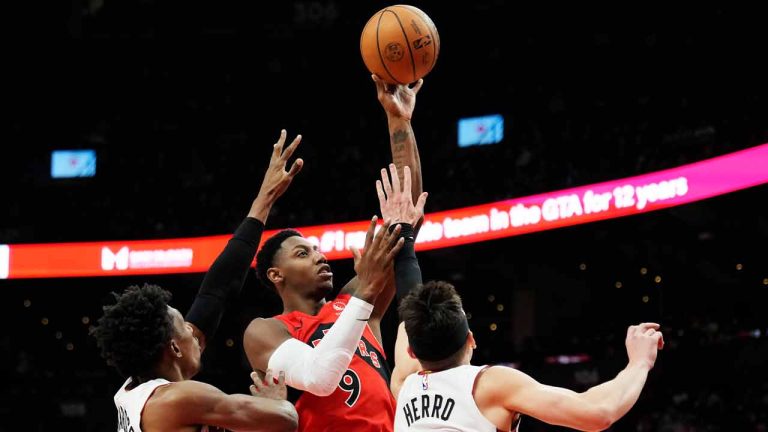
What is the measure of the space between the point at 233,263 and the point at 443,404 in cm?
125

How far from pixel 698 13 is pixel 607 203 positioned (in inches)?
291

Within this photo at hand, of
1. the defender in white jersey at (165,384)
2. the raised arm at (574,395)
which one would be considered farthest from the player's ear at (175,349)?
the raised arm at (574,395)

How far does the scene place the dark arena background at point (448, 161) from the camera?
45.5ft

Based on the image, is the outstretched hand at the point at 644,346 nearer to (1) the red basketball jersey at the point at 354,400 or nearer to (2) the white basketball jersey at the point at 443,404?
(2) the white basketball jersey at the point at 443,404

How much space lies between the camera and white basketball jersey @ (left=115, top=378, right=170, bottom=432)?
3219 mm

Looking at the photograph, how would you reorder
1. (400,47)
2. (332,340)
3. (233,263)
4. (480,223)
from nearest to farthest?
(332,340) < (233,263) < (400,47) < (480,223)

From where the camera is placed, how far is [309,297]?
14.0 feet

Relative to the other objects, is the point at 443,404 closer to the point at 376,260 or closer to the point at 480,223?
the point at 376,260

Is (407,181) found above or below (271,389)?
above

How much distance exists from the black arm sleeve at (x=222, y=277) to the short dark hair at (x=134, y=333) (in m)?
0.48

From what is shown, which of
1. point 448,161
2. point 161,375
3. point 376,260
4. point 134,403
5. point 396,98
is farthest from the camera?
point 448,161

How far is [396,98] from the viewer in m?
4.47

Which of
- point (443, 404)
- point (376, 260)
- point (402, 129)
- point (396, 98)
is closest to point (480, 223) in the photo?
point (396, 98)

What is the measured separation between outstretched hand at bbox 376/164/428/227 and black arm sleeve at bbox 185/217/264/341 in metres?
0.52
